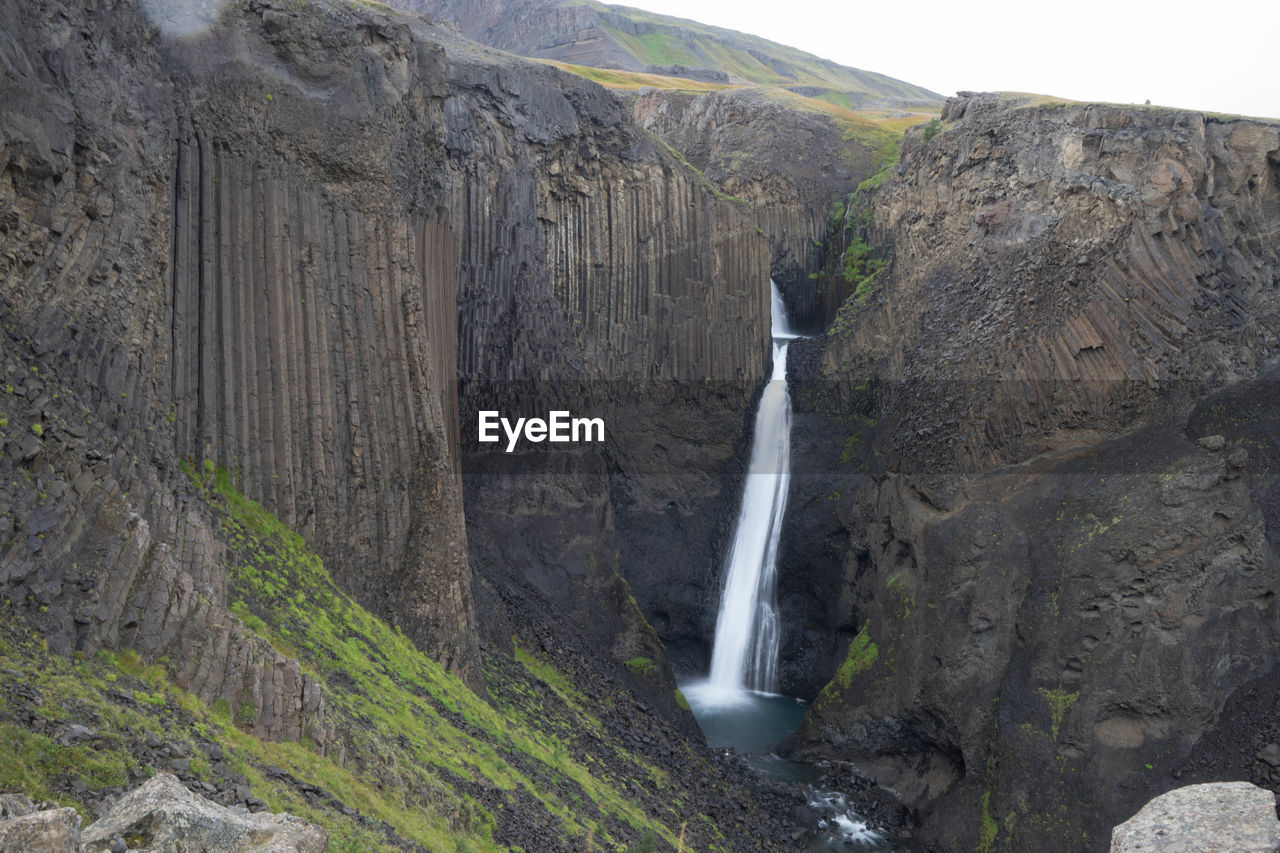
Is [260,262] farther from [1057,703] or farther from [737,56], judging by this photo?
[737,56]

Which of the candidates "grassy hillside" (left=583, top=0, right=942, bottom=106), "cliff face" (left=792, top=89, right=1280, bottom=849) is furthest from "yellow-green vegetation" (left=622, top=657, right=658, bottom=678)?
"grassy hillside" (left=583, top=0, right=942, bottom=106)

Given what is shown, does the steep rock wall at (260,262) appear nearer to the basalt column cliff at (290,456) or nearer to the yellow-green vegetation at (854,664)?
the basalt column cliff at (290,456)

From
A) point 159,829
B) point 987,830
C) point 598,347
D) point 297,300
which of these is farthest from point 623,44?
point 159,829

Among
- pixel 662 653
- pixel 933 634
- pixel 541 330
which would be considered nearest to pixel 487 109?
Answer: pixel 541 330

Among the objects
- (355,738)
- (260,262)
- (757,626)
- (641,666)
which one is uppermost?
(260,262)

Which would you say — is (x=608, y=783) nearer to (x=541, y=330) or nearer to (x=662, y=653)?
(x=662, y=653)

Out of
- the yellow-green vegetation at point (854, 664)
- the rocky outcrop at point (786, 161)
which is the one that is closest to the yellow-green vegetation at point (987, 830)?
the yellow-green vegetation at point (854, 664)
